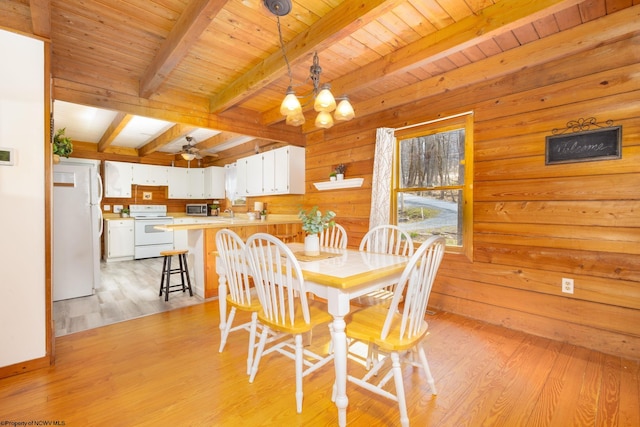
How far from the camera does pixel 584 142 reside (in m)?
2.28

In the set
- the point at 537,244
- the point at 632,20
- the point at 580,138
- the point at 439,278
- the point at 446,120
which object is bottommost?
the point at 439,278

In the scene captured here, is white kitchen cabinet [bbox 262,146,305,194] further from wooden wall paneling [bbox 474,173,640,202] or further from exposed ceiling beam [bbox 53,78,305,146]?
wooden wall paneling [bbox 474,173,640,202]

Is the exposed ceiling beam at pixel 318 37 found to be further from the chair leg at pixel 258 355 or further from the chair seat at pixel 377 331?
the chair leg at pixel 258 355

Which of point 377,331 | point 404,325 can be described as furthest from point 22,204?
point 404,325

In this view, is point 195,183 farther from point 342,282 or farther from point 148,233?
point 342,282

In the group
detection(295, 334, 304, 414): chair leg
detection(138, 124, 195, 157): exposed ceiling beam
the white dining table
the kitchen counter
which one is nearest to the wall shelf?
the kitchen counter

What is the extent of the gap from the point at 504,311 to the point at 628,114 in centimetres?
178

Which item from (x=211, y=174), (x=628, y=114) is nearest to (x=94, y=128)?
(x=211, y=174)

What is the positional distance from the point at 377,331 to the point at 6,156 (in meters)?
2.52

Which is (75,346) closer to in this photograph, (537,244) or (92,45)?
(92,45)

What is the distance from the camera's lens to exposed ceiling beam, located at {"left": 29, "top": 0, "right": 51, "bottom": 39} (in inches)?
68.7

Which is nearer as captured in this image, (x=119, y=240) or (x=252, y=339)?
(x=252, y=339)

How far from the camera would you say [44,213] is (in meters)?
2.02

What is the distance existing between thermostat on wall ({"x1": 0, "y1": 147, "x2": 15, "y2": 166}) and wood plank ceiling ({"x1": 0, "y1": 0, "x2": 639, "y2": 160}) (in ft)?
2.56
